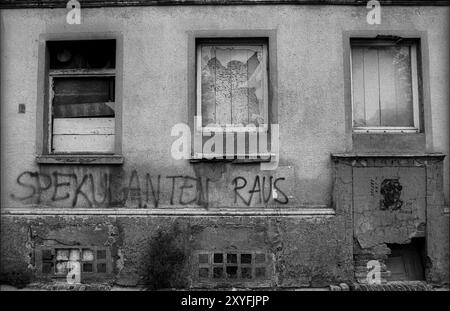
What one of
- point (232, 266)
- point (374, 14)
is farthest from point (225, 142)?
point (374, 14)

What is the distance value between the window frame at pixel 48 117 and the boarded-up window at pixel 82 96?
0.10 metres

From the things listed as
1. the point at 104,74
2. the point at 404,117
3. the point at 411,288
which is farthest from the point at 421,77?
the point at 104,74

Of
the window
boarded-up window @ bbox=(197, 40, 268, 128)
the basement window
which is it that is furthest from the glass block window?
the window

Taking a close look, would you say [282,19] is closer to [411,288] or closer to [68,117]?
[68,117]

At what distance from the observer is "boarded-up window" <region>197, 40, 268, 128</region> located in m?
6.25

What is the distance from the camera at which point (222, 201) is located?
19.7 feet

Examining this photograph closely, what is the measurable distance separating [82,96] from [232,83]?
219cm

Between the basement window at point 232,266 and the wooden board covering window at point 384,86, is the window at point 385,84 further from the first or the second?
the basement window at point 232,266

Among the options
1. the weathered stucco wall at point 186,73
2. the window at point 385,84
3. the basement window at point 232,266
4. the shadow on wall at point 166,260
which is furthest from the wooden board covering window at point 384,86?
the shadow on wall at point 166,260

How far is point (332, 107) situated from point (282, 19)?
141 centimetres

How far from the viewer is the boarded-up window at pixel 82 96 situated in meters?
6.33

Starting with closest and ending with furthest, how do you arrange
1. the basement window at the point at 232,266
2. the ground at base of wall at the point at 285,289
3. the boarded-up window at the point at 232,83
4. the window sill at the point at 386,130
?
1. the ground at base of wall at the point at 285,289
2. the basement window at the point at 232,266
3. the window sill at the point at 386,130
4. the boarded-up window at the point at 232,83

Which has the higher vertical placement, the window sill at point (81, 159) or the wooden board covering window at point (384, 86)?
the wooden board covering window at point (384, 86)

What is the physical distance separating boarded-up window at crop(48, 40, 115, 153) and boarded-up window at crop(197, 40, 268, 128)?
1.33 meters
